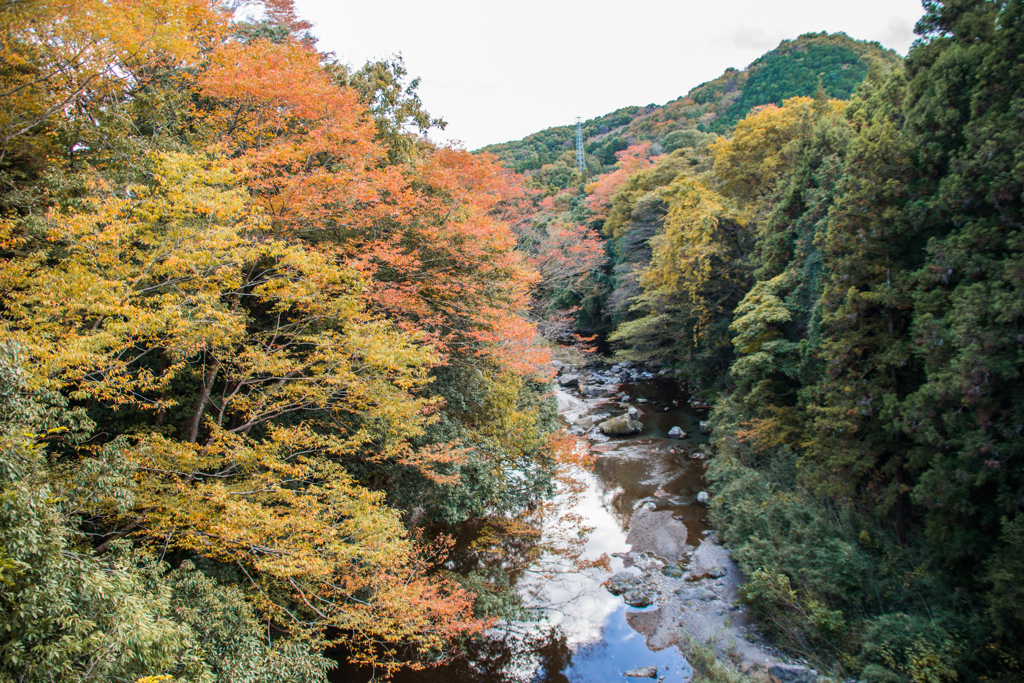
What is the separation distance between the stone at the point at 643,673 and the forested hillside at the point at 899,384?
8.72ft

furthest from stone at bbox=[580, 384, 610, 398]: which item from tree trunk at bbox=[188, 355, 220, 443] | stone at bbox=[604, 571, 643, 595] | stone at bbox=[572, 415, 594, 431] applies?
tree trunk at bbox=[188, 355, 220, 443]

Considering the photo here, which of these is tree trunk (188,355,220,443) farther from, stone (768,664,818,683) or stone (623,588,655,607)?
stone (768,664,818,683)

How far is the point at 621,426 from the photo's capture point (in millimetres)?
21906

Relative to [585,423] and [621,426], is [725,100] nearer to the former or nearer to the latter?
[585,423]

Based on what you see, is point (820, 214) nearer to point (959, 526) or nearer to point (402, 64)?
point (959, 526)

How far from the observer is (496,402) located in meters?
14.4

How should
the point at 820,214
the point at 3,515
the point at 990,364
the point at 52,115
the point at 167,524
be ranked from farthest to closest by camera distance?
the point at 820,214 → the point at 52,115 → the point at 990,364 → the point at 167,524 → the point at 3,515

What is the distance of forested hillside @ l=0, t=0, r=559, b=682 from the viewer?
16.6 ft

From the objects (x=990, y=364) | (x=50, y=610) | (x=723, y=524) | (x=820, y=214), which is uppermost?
(x=820, y=214)

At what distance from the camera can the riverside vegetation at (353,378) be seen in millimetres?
6125

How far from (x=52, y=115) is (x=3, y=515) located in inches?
324

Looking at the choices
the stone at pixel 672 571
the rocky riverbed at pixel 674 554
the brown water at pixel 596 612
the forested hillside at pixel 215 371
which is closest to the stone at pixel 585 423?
the rocky riverbed at pixel 674 554

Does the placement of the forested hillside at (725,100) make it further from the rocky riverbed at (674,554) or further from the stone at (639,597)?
the stone at (639,597)

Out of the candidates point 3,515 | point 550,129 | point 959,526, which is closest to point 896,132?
point 959,526
